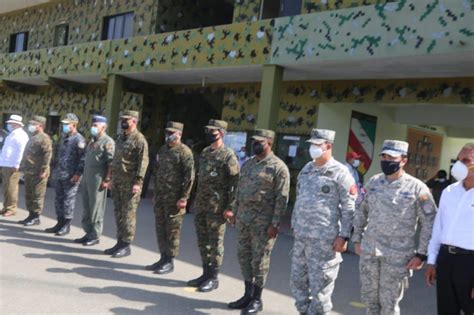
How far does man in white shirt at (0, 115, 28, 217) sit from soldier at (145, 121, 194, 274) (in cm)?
337

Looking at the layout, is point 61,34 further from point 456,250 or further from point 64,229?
point 456,250

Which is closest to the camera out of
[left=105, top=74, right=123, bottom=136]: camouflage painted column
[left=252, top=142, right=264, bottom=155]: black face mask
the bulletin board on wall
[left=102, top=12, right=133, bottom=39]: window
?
[left=252, top=142, right=264, bottom=155]: black face mask

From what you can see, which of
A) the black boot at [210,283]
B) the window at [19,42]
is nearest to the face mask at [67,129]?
the black boot at [210,283]

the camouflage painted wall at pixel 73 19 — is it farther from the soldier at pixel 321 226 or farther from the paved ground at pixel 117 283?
the soldier at pixel 321 226

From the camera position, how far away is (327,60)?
900cm

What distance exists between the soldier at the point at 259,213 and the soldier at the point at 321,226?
296 millimetres

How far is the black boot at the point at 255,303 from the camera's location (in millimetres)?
4391

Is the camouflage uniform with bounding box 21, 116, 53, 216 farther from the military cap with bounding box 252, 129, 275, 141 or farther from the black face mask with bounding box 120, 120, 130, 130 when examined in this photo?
the military cap with bounding box 252, 129, 275, 141

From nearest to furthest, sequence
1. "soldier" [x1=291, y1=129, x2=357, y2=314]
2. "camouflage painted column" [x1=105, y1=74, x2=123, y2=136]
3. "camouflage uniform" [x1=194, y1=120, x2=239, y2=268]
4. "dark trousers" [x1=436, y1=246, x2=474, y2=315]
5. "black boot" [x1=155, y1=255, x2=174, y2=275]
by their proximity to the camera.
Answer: "dark trousers" [x1=436, y1=246, x2=474, y2=315]
"soldier" [x1=291, y1=129, x2=357, y2=314]
"camouflage uniform" [x1=194, y1=120, x2=239, y2=268]
"black boot" [x1=155, y1=255, x2=174, y2=275]
"camouflage painted column" [x1=105, y1=74, x2=123, y2=136]

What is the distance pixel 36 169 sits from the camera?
7422mm

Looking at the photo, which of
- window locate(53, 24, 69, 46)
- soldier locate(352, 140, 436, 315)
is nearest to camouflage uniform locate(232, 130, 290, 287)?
soldier locate(352, 140, 436, 315)

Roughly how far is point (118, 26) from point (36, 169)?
10609mm

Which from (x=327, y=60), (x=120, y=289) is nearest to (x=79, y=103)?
(x=327, y=60)

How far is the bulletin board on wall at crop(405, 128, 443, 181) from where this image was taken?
1409 cm
